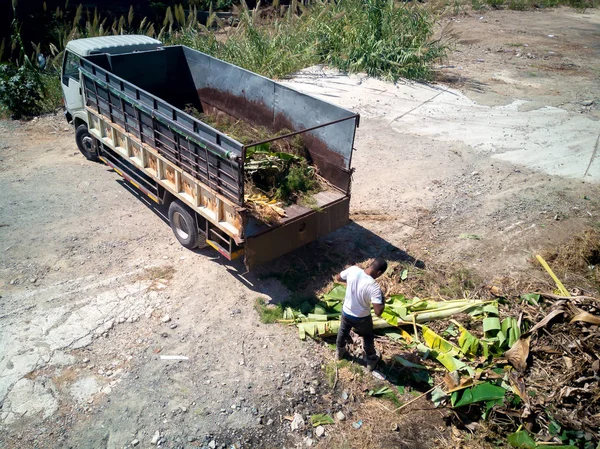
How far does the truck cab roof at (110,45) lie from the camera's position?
29.1 ft

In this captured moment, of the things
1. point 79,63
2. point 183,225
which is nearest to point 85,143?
point 79,63

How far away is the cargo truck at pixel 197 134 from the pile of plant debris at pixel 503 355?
112cm

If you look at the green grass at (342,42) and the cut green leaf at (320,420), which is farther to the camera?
the green grass at (342,42)

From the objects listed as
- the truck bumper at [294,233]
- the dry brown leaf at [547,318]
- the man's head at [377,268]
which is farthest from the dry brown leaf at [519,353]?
the truck bumper at [294,233]

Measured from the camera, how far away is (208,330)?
5.89 m

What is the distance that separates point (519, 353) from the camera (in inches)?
201

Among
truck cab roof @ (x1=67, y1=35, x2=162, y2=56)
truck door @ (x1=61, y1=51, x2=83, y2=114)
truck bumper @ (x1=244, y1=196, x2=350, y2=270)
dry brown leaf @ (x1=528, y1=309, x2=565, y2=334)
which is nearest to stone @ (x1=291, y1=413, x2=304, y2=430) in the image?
truck bumper @ (x1=244, y1=196, x2=350, y2=270)

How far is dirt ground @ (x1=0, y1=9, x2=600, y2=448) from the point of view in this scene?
4836 millimetres

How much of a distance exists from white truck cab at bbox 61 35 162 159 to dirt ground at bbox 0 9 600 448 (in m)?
0.65

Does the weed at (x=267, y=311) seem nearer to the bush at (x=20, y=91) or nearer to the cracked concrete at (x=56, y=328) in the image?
the cracked concrete at (x=56, y=328)

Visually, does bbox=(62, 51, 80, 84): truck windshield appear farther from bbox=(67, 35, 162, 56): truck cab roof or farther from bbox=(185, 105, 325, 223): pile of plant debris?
bbox=(185, 105, 325, 223): pile of plant debris

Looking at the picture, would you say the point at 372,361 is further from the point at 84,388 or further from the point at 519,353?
the point at 84,388

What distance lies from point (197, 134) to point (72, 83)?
163 inches

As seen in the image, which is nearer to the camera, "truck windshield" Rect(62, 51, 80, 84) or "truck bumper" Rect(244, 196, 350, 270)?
"truck bumper" Rect(244, 196, 350, 270)
